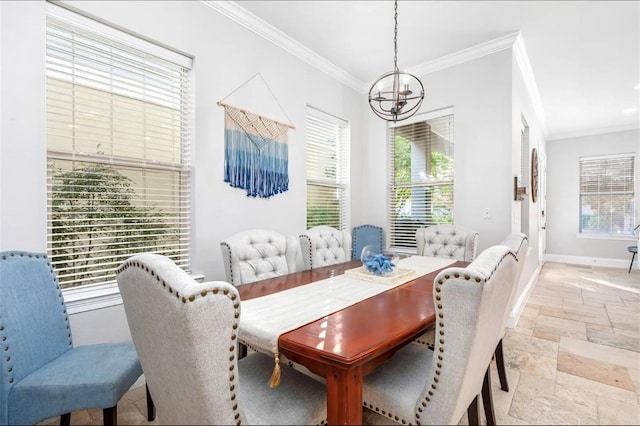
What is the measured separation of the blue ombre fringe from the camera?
2.66 metres

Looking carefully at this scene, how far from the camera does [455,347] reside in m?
1.02

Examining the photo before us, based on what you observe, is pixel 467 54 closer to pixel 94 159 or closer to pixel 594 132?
pixel 94 159

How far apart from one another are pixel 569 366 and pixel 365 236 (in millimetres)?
2327

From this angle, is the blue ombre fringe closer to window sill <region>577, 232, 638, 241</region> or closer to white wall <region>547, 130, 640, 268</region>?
white wall <region>547, 130, 640, 268</region>

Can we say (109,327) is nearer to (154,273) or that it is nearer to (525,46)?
(154,273)

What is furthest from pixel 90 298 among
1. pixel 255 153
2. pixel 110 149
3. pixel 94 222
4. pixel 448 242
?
pixel 448 242

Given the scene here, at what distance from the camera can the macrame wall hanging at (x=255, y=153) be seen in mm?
2662

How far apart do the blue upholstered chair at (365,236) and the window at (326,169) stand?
0.17 metres

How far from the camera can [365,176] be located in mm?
4363

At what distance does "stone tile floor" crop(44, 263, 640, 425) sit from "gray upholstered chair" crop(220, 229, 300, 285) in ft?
3.11

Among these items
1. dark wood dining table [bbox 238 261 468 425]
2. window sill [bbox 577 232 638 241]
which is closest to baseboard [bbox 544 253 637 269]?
window sill [bbox 577 232 638 241]

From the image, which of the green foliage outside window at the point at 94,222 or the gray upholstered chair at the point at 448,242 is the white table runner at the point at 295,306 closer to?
the gray upholstered chair at the point at 448,242

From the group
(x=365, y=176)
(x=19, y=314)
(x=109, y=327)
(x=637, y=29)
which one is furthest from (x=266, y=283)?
(x=637, y=29)

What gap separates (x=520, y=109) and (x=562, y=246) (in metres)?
4.89
